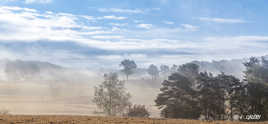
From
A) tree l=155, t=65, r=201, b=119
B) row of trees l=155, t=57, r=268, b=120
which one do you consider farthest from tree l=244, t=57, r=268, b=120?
tree l=155, t=65, r=201, b=119

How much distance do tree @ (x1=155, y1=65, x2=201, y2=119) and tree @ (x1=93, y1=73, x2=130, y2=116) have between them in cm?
1007

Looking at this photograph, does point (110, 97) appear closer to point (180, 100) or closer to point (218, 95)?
point (180, 100)

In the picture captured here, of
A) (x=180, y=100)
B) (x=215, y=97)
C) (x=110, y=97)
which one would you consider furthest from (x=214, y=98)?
(x=110, y=97)

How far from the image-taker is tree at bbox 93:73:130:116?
56.1 m

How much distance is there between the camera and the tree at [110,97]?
56094 millimetres

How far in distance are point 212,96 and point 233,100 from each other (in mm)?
2500

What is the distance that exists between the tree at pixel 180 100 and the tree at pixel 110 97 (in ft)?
33.0

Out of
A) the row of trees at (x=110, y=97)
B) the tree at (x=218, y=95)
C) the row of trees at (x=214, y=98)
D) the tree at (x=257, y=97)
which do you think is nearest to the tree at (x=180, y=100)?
the row of trees at (x=214, y=98)

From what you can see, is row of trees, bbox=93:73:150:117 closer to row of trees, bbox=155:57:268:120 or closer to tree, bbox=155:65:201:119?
tree, bbox=155:65:201:119

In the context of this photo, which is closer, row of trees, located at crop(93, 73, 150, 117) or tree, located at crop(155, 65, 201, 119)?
tree, located at crop(155, 65, 201, 119)

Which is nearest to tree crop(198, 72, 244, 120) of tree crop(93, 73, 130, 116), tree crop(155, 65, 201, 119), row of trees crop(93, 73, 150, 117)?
tree crop(155, 65, 201, 119)

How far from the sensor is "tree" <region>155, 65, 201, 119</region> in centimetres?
4409

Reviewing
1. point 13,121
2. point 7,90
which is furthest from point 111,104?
point 7,90

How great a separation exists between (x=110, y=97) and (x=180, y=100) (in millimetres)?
14310
